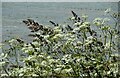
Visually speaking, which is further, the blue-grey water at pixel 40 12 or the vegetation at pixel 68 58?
the blue-grey water at pixel 40 12

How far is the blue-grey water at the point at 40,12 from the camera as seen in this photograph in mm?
6307

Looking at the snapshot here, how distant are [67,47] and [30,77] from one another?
36cm

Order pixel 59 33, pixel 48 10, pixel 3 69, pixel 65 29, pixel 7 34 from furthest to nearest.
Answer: pixel 48 10, pixel 7 34, pixel 65 29, pixel 3 69, pixel 59 33

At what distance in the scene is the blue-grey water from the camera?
6.31 m

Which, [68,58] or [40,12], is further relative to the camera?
[40,12]

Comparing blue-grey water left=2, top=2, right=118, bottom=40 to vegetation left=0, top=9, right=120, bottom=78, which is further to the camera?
blue-grey water left=2, top=2, right=118, bottom=40

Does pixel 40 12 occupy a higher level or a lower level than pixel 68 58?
lower

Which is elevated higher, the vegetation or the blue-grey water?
the vegetation

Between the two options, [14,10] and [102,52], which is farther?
[14,10]

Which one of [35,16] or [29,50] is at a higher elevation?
[29,50]

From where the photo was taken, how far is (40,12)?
8.12 meters

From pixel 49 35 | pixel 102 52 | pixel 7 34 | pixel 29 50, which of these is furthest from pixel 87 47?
pixel 7 34

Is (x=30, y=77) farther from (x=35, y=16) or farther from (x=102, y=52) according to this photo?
(x=35, y=16)

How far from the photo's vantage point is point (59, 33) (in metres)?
2.50
